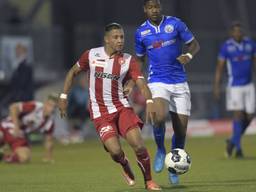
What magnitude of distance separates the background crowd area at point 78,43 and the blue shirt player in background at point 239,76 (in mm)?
8174

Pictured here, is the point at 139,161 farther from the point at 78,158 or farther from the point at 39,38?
the point at 39,38

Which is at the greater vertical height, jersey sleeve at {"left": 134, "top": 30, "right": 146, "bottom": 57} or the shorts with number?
jersey sleeve at {"left": 134, "top": 30, "right": 146, "bottom": 57}

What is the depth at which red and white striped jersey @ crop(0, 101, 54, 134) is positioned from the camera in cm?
2041

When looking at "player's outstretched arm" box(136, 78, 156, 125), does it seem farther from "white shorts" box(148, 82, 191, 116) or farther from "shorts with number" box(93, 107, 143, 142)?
"white shorts" box(148, 82, 191, 116)

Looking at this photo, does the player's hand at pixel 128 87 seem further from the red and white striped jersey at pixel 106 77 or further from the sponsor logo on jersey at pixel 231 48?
the sponsor logo on jersey at pixel 231 48

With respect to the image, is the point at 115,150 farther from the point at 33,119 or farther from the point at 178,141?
the point at 33,119

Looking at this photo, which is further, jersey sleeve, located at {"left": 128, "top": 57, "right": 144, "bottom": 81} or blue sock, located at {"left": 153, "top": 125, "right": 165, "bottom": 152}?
blue sock, located at {"left": 153, "top": 125, "right": 165, "bottom": 152}

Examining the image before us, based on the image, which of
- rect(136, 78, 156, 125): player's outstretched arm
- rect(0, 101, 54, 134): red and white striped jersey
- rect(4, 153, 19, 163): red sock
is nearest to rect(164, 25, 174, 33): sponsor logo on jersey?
rect(136, 78, 156, 125): player's outstretched arm

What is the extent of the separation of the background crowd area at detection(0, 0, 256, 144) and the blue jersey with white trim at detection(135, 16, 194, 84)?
507 inches

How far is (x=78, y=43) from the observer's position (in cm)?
3350

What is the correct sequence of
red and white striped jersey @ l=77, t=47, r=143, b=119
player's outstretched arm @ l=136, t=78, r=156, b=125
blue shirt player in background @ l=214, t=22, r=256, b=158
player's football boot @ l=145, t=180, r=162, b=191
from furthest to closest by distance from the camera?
blue shirt player in background @ l=214, t=22, r=256, b=158
red and white striped jersey @ l=77, t=47, r=143, b=119
player's football boot @ l=145, t=180, r=162, b=191
player's outstretched arm @ l=136, t=78, r=156, b=125

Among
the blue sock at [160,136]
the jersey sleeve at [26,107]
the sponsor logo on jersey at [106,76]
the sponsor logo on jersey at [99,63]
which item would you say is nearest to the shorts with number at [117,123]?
the sponsor logo on jersey at [106,76]

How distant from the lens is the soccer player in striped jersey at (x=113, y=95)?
13.0m

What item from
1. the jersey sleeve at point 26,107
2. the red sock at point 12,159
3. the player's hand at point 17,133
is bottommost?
the red sock at point 12,159
